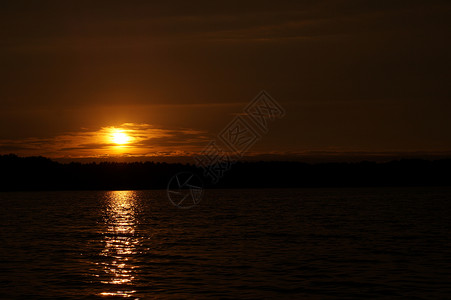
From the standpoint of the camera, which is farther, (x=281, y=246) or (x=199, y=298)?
(x=281, y=246)

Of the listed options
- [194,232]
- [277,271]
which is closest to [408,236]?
[194,232]

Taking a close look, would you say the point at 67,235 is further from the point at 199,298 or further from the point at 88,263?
the point at 199,298

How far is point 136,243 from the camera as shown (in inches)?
2069

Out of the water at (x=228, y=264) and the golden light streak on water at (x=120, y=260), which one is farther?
the golden light streak on water at (x=120, y=260)

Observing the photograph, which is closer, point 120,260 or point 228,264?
point 228,264

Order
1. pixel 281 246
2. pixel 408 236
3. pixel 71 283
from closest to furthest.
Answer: pixel 71 283 < pixel 281 246 < pixel 408 236

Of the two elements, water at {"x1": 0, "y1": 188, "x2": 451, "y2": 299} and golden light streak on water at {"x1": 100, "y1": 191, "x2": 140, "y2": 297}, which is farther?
golden light streak on water at {"x1": 100, "y1": 191, "x2": 140, "y2": 297}

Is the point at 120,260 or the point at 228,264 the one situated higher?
the point at 120,260

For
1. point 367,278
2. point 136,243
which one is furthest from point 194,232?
point 367,278

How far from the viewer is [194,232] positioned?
62.9 m

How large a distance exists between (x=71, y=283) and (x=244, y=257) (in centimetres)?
1331

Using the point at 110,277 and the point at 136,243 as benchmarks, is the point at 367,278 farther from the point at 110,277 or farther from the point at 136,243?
the point at 136,243

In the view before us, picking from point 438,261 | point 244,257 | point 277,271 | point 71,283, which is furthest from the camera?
point 244,257

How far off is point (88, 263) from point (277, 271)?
12.4 m
